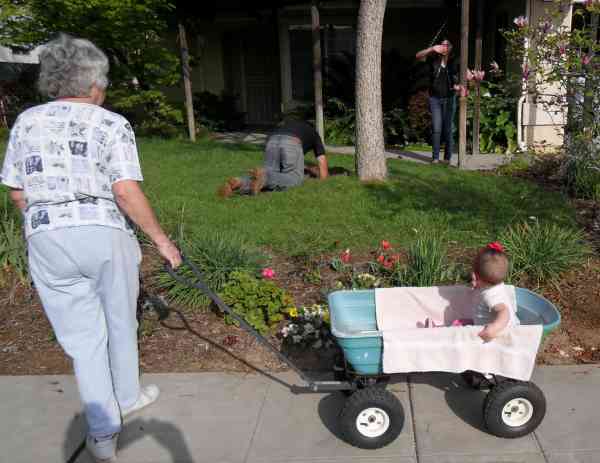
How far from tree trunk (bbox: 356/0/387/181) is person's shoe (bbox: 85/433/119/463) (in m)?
4.78

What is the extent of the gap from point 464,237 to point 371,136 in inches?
87.5

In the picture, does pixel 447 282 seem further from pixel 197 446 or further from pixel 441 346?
pixel 197 446

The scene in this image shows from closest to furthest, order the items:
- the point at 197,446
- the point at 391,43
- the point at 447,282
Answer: the point at 197,446 → the point at 447,282 → the point at 391,43

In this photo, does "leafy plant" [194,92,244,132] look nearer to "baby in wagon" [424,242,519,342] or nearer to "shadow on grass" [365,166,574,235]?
"shadow on grass" [365,166,574,235]

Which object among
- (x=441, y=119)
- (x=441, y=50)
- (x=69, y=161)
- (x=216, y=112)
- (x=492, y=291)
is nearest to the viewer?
(x=69, y=161)

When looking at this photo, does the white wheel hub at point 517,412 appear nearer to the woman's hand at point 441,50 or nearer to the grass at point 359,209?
the grass at point 359,209

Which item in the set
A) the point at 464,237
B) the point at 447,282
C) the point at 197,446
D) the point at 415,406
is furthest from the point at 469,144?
the point at 197,446

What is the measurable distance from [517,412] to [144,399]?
77.8 inches

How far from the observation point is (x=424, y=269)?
4.36 m

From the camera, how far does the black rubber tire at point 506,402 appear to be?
9.61 feet

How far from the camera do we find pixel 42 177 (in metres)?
2.67

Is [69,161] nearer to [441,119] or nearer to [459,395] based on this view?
[459,395]

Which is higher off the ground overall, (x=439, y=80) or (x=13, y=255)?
(x=439, y=80)

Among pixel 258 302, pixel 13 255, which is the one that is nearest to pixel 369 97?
pixel 258 302
